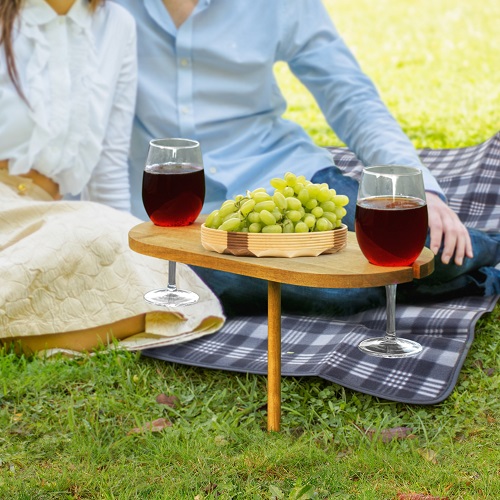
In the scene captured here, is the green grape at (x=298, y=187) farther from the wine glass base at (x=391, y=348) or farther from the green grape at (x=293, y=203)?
the wine glass base at (x=391, y=348)

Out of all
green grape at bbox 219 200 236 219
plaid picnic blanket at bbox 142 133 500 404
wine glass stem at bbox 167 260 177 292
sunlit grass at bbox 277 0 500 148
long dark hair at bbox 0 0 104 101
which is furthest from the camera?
sunlit grass at bbox 277 0 500 148

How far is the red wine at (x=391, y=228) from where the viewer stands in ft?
7.78

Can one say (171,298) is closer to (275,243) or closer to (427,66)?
(275,243)

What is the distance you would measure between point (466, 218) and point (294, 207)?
238cm

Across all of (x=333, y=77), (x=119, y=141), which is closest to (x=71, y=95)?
(x=119, y=141)

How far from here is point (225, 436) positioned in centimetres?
290

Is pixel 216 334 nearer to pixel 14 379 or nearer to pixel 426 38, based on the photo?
pixel 14 379

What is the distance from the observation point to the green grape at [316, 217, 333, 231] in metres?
2.58

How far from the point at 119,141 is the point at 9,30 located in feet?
1.97

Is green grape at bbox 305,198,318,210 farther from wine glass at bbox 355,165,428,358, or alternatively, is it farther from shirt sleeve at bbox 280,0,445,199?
shirt sleeve at bbox 280,0,445,199

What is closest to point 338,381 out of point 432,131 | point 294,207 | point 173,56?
point 294,207

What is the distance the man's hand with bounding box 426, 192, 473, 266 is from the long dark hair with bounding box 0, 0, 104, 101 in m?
1.57

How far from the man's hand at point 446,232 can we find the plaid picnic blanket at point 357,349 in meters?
0.33

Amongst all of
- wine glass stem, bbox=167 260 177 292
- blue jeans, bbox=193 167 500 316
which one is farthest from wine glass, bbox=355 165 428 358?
blue jeans, bbox=193 167 500 316
